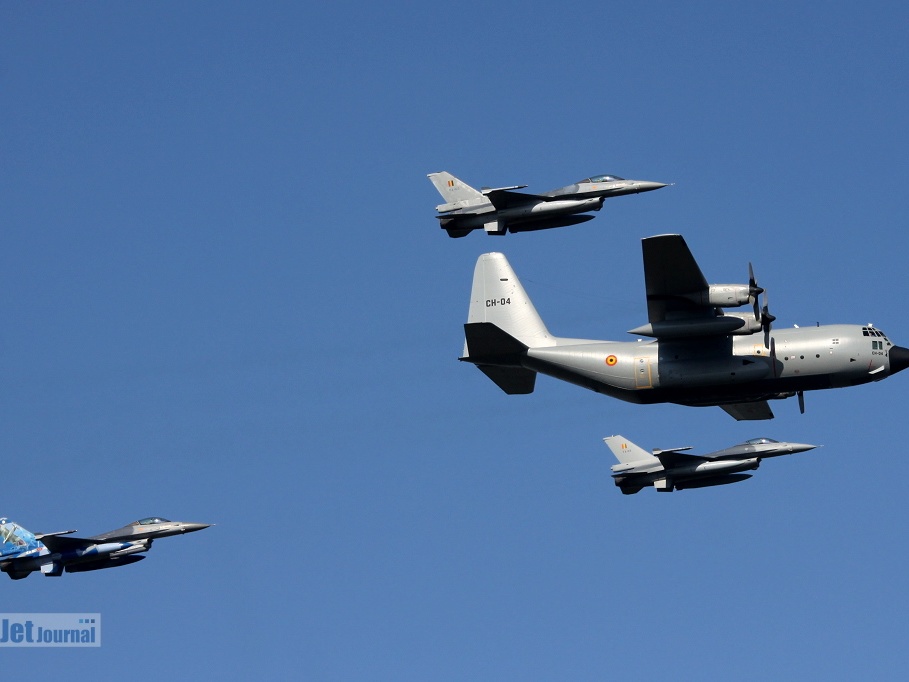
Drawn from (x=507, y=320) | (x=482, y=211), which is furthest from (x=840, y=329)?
(x=482, y=211)

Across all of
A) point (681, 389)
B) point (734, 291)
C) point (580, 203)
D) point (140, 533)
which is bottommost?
point (140, 533)

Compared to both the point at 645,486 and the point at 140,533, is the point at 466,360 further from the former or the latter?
the point at 140,533

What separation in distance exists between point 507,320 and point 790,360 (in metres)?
7.63

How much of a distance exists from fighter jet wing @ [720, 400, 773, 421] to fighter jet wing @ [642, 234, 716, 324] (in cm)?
494

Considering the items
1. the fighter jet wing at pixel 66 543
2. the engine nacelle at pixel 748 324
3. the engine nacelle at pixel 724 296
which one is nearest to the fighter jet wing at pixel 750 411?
the engine nacelle at pixel 748 324

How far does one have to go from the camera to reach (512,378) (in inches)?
1367

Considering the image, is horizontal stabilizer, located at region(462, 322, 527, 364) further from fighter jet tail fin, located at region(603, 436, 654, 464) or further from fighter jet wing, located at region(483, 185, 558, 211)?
fighter jet tail fin, located at region(603, 436, 654, 464)

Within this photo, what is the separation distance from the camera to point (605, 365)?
3275 cm

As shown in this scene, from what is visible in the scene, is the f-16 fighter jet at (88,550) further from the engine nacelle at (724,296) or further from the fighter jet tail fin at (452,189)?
the engine nacelle at (724,296)

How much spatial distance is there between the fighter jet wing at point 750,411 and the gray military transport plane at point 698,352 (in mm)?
2217

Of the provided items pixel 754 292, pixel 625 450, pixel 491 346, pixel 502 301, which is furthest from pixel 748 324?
pixel 625 450

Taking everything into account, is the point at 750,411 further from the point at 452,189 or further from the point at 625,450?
the point at 452,189

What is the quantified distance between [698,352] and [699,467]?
27.8 ft

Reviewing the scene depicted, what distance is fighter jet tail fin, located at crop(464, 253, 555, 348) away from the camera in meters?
34.5
